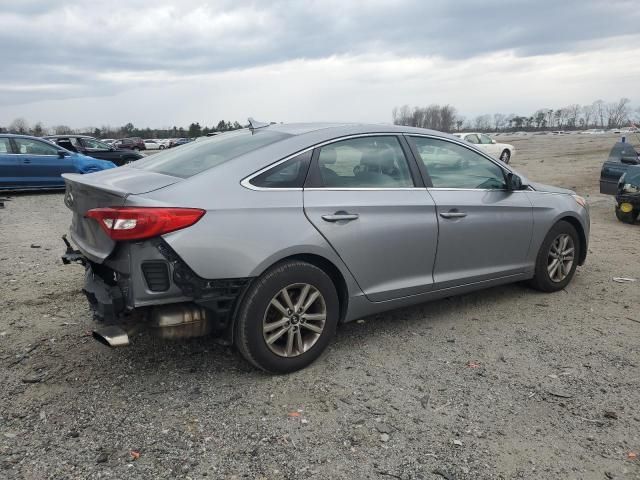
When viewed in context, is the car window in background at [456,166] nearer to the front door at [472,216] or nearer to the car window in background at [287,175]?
the front door at [472,216]

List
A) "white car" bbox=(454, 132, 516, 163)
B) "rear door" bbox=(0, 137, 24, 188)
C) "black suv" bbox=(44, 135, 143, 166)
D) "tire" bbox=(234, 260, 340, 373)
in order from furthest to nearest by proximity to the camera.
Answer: "white car" bbox=(454, 132, 516, 163), "black suv" bbox=(44, 135, 143, 166), "rear door" bbox=(0, 137, 24, 188), "tire" bbox=(234, 260, 340, 373)

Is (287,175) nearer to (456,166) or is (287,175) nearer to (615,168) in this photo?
(456,166)

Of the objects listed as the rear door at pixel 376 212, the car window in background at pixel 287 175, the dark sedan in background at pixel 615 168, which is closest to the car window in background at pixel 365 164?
the rear door at pixel 376 212

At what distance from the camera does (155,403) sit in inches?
122

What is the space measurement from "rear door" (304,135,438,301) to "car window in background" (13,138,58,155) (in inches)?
449

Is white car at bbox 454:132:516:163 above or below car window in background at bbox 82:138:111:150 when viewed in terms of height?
below

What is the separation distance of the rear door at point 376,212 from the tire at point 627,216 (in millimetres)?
6358

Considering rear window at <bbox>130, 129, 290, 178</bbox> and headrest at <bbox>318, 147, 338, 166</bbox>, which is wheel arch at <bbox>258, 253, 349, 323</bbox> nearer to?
headrest at <bbox>318, 147, 338, 166</bbox>

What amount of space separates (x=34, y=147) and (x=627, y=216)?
12672mm

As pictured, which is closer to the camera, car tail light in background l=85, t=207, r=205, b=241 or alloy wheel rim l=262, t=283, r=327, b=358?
car tail light in background l=85, t=207, r=205, b=241

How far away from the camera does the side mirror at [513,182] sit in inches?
181

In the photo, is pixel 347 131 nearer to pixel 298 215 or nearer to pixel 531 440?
pixel 298 215

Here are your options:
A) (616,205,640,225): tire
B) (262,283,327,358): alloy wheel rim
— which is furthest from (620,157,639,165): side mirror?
(262,283,327,358): alloy wheel rim

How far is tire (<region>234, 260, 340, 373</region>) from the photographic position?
124 inches
